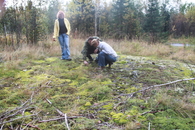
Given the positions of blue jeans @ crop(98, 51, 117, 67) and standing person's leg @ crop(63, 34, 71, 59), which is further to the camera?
standing person's leg @ crop(63, 34, 71, 59)

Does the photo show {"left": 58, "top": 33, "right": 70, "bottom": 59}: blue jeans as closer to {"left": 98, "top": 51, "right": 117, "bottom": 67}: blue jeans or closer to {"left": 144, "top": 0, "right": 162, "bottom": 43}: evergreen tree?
{"left": 98, "top": 51, "right": 117, "bottom": 67}: blue jeans

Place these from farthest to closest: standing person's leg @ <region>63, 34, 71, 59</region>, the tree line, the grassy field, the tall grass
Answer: the tree line
the tall grass
standing person's leg @ <region>63, 34, 71, 59</region>
the grassy field

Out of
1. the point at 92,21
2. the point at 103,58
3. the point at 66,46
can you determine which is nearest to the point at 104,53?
the point at 103,58

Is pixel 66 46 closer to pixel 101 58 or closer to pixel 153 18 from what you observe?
pixel 101 58

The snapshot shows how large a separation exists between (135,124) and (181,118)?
61cm

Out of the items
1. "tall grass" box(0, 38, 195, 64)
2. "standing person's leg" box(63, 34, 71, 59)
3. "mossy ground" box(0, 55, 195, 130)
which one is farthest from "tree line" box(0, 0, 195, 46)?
"mossy ground" box(0, 55, 195, 130)

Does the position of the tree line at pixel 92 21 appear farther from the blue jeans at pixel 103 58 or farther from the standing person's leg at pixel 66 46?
the blue jeans at pixel 103 58

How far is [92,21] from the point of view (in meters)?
17.5

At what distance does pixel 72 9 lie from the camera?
54.5ft

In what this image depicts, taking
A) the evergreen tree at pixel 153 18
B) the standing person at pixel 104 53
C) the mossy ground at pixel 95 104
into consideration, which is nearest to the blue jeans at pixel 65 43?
the standing person at pixel 104 53

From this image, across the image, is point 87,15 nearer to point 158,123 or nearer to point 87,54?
point 87,54

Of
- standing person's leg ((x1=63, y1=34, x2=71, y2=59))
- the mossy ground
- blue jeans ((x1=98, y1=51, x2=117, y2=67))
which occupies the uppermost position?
standing person's leg ((x1=63, y1=34, x2=71, y2=59))

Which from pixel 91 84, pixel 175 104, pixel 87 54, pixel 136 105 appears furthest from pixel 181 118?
pixel 87 54

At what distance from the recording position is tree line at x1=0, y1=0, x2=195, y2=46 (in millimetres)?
6984
